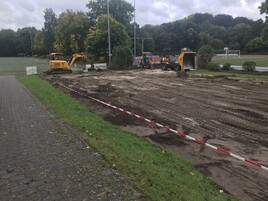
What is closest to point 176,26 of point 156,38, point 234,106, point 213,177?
point 156,38

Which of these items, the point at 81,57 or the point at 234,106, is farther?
the point at 81,57

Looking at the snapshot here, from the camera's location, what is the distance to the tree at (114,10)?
2702 inches

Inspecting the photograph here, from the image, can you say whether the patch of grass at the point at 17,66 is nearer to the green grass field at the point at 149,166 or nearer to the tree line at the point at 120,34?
the tree line at the point at 120,34

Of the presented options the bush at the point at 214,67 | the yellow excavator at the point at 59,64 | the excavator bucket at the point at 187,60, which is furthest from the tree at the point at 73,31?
the bush at the point at 214,67

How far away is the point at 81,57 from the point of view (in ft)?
134

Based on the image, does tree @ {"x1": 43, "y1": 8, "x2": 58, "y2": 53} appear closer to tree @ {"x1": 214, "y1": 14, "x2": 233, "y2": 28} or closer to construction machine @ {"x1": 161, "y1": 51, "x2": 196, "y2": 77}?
construction machine @ {"x1": 161, "y1": 51, "x2": 196, "y2": 77}

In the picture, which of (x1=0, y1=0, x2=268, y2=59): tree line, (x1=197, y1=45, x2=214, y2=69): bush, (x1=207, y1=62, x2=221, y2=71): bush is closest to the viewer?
(x1=207, y1=62, x2=221, y2=71): bush

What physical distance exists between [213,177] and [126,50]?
133 ft

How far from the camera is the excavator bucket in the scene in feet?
120

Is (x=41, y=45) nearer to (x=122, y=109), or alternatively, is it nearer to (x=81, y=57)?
(x=81, y=57)

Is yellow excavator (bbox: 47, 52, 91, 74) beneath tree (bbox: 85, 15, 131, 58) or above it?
beneath

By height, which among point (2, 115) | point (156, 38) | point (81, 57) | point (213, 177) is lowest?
point (213, 177)

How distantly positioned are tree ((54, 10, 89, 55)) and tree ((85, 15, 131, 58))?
11.4 metres

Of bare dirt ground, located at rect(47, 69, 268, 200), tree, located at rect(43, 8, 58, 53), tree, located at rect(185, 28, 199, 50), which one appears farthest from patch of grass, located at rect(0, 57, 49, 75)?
tree, located at rect(185, 28, 199, 50)
